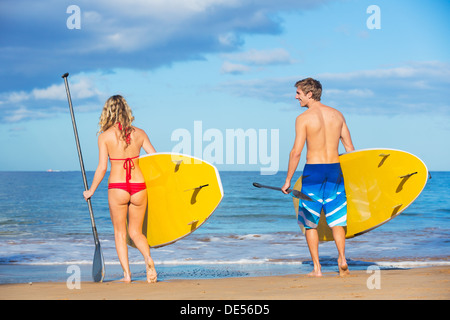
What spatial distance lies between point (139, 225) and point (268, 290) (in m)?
1.28

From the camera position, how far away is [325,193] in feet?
14.5

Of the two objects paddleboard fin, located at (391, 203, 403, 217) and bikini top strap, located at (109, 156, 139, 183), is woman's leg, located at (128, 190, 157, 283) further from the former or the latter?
paddleboard fin, located at (391, 203, 403, 217)

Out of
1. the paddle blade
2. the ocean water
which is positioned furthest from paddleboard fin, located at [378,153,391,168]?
the paddle blade

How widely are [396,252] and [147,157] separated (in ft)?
14.9

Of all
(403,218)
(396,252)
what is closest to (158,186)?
(396,252)

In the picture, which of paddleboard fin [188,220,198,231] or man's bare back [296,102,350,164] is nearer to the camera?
man's bare back [296,102,350,164]

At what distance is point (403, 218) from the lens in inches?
554

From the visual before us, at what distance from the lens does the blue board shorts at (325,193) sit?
4.39 m

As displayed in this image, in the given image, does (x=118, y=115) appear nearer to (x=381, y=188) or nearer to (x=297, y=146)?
(x=297, y=146)

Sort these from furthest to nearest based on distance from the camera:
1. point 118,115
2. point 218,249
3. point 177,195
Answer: point 218,249, point 177,195, point 118,115

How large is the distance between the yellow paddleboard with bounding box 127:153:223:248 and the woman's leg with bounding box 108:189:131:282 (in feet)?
1.04

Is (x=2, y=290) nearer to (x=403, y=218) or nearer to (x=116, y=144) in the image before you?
(x=116, y=144)

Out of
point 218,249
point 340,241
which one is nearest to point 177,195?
point 340,241

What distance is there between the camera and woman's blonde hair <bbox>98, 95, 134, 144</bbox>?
14.2 ft
